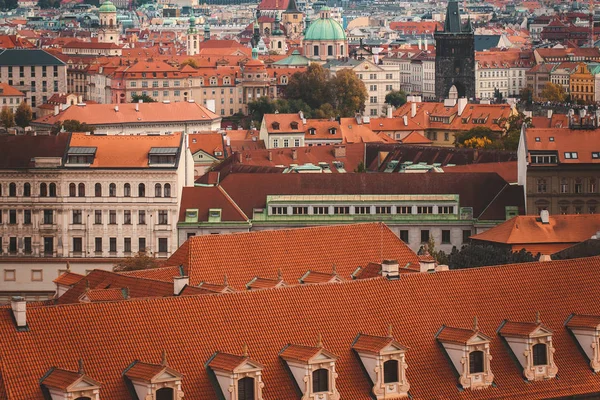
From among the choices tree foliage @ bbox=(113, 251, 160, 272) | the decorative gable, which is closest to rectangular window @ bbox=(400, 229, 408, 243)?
tree foliage @ bbox=(113, 251, 160, 272)

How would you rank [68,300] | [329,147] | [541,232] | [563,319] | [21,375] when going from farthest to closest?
1. [329,147]
2. [541,232]
3. [68,300]
4. [563,319]
5. [21,375]

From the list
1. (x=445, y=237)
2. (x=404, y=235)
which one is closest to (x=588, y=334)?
(x=404, y=235)

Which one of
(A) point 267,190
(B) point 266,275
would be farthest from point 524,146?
(B) point 266,275

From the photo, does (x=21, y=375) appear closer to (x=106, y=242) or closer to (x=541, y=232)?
(x=541, y=232)

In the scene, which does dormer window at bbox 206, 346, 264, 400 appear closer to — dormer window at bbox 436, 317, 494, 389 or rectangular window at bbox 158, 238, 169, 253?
dormer window at bbox 436, 317, 494, 389

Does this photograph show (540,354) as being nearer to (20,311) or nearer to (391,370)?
(391,370)

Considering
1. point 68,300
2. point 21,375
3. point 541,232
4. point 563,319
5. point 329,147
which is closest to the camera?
point 21,375

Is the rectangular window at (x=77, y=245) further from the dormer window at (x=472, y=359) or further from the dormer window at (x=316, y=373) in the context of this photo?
the dormer window at (x=316, y=373)

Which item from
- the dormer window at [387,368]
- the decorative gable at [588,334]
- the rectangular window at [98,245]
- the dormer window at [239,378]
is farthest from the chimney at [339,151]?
the dormer window at [239,378]
